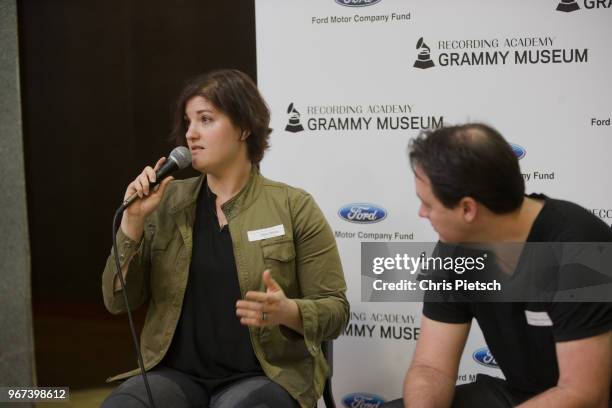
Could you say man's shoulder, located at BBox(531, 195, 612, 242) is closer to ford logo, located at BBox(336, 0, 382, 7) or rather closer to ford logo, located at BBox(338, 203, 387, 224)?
ford logo, located at BBox(338, 203, 387, 224)

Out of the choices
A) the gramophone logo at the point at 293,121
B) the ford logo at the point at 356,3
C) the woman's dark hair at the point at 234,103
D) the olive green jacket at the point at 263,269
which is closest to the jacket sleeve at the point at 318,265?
the olive green jacket at the point at 263,269

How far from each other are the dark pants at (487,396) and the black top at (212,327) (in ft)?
1.61

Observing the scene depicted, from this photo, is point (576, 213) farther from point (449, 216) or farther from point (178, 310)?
point (178, 310)

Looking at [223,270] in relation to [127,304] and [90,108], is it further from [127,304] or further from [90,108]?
[90,108]

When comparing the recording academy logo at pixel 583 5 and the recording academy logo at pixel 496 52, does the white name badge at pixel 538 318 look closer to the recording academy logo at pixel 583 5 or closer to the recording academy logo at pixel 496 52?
the recording academy logo at pixel 496 52

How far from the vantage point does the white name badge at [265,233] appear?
6.79 feet

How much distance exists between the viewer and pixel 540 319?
162 cm

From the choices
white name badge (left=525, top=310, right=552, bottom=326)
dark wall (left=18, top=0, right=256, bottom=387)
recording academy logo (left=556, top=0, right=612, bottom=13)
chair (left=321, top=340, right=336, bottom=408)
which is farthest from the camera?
dark wall (left=18, top=0, right=256, bottom=387)

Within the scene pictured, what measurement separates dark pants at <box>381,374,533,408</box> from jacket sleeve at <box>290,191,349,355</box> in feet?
1.19

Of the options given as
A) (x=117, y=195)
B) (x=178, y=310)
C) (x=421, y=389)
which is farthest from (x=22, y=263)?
(x=421, y=389)

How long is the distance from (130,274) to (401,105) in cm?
124

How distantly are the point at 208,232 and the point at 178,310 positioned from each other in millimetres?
251

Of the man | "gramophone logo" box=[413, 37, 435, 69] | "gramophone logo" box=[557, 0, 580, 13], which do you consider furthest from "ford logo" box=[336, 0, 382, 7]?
the man

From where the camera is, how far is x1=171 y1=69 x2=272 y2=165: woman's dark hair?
2113mm
